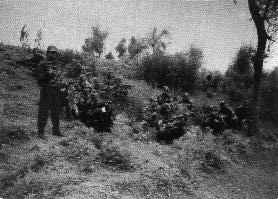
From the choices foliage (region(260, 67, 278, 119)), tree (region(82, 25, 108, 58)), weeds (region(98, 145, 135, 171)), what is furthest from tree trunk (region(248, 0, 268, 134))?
tree (region(82, 25, 108, 58))

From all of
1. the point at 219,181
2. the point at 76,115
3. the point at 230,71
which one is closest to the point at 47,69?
the point at 76,115

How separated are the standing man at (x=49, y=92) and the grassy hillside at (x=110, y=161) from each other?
348 mm

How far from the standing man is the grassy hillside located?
1.14ft

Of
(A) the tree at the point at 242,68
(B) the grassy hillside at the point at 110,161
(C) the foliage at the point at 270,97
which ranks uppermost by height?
(A) the tree at the point at 242,68

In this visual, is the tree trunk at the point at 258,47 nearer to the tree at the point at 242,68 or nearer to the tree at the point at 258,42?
the tree at the point at 258,42

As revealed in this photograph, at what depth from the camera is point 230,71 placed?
76.7 feet

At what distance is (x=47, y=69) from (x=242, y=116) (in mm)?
10971

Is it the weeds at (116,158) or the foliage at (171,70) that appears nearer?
the weeds at (116,158)

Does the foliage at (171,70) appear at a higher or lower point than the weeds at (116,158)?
higher

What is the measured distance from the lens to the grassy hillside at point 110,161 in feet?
19.8

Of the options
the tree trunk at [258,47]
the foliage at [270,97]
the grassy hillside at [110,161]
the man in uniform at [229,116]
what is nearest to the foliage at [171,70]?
the man in uniform at [229,116]

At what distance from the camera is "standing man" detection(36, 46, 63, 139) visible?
30.6 feet

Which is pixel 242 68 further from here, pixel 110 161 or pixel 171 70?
pixel 110 161

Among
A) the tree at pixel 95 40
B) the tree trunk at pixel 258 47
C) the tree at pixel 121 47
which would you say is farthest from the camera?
the tree at pixel 121 47
